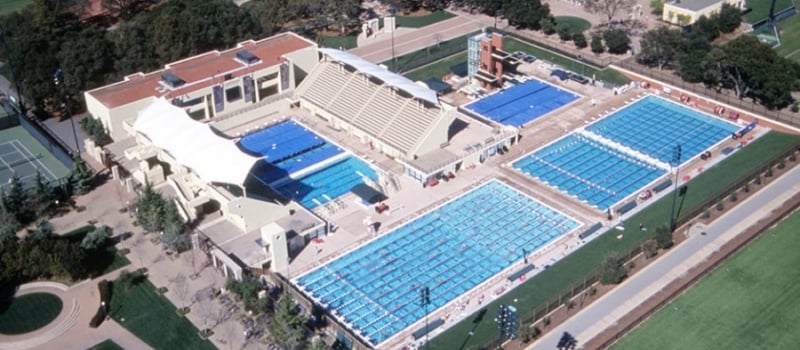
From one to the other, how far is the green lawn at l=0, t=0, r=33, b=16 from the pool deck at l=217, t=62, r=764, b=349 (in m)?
48.9

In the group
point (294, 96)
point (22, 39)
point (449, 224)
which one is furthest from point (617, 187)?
point (22, 39)

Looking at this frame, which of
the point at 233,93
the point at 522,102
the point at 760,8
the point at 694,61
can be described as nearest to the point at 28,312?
the point at 233,93

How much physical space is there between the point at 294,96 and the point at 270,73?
10.8ft

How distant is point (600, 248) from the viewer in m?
63.1

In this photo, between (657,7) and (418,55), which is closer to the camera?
(418,55)

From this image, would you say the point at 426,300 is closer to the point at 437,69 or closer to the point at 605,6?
the point at 437,69

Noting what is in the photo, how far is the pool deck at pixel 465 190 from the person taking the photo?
5966 centimetres

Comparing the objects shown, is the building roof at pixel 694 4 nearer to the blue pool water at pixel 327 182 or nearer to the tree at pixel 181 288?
the blue pool water at pixel 327 182

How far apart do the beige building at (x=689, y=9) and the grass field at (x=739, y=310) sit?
42.3m

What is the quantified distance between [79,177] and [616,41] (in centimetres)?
5617

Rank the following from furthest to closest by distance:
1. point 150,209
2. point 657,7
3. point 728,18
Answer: point 657,7 → point 728,18 → point 150,209

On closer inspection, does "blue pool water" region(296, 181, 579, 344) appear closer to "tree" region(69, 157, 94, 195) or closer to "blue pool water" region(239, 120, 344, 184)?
"blue pool water" region(239, 120, 344, 184)

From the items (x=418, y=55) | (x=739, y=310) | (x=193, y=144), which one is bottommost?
(x=739, y=310)

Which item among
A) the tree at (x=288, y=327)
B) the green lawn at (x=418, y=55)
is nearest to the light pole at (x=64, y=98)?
the green lawn at (x=418, y=55)
